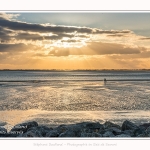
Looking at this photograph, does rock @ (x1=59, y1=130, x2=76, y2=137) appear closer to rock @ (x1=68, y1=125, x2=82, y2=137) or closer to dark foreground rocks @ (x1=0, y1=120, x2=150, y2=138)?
dark foreground rocks @ (x1=0, y1=120, x2=150, y2=138)

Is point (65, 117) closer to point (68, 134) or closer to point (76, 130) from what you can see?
point (76, 130)

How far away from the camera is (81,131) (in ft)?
23.9

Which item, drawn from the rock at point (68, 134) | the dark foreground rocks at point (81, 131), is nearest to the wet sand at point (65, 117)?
the dark foreground rocks at point (81, 131)

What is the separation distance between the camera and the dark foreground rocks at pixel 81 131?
6.50 meters

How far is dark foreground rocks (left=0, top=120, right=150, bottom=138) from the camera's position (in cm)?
650

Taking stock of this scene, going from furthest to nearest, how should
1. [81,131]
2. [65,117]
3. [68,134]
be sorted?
[65,117] → [81,131] → [68,134]

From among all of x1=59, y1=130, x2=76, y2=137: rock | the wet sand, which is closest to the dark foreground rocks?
x1=59, y1=130, x2=76, y2=137: rock

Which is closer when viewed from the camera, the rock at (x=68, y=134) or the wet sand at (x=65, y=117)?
the rock at (x=68, y=134)

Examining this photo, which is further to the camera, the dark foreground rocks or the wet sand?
the wet sand

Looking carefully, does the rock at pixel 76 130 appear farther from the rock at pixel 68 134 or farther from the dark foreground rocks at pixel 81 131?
the rock at pixel 68 134

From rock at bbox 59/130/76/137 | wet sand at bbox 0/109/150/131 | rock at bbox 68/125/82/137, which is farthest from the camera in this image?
wet sand at bbox 0/109/150/131

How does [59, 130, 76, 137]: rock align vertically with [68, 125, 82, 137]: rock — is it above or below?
above

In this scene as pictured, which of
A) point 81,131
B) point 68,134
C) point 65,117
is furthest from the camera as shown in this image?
point 65,117

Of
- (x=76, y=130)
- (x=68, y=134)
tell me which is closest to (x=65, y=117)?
(x=76, y=130)
